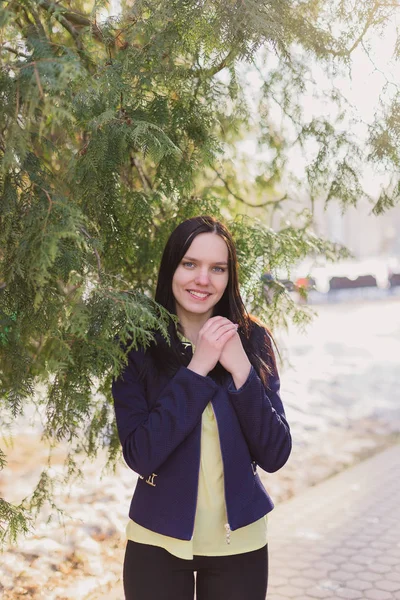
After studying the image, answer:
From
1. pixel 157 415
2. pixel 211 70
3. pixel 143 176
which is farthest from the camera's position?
pixel 143 176

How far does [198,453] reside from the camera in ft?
7.73

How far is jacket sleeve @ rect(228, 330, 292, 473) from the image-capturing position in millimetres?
2361

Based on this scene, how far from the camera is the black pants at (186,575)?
2357 mm

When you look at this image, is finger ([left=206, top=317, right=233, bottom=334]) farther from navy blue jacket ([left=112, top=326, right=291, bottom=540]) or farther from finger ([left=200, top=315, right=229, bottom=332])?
navy blue jacket ([left=112, top=326, right=291, bottom=540])

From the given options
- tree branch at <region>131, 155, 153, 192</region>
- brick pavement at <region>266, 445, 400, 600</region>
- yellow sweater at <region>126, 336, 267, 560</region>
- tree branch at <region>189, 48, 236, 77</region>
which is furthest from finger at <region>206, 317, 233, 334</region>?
brick pavement at <region>266, 445, 400, 600</region>

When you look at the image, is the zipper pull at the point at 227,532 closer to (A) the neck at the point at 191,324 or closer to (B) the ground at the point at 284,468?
(A) the neck at the point at 191,324

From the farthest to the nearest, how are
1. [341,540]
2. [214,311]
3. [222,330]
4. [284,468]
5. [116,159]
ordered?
[284,468], [341,540], [214,311], [116,159], [222,330]

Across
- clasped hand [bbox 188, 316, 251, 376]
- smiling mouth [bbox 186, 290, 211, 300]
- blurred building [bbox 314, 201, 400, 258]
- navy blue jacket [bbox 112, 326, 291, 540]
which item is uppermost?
blurred building [bbox 314, 201, 400, 258]

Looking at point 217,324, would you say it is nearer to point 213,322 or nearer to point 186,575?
point 213,322

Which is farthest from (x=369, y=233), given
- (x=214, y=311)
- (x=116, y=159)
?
(x=116, y=159)

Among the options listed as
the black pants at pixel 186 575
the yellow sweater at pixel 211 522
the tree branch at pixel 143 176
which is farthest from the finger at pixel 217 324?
the tree branch at pixel 143 176

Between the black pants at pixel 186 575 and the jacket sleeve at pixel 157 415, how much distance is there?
0.31 metres

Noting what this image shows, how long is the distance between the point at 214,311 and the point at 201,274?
0.26 m

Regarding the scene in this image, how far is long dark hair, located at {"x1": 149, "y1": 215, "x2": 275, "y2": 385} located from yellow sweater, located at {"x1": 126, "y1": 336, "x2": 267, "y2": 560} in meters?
0.23
